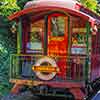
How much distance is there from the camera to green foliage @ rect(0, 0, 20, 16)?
1891 centimetres

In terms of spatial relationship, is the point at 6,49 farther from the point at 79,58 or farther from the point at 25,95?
the point at 79,58

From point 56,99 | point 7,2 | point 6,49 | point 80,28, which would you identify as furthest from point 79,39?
point 7,2

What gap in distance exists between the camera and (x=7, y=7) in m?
18.9

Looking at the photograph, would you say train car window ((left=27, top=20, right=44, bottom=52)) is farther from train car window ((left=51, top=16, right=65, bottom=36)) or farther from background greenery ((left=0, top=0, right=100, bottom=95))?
background greenery ((left=0, top=0, right=100, bottom=95))

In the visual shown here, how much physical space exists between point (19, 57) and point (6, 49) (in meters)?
4.30

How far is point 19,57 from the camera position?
13664 mm

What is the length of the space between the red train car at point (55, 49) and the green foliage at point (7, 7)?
186 inches

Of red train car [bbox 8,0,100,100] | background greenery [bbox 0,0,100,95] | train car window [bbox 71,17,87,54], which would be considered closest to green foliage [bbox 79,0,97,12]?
background greenery [bbox 0,0,100,95]

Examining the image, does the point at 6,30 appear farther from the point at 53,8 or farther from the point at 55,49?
the point at 53,8

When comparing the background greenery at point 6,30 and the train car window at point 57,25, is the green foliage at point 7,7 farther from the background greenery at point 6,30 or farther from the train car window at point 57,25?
the train car window at point 57,25

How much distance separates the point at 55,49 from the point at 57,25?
0.80 metres

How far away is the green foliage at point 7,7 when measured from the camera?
18906 millimetres

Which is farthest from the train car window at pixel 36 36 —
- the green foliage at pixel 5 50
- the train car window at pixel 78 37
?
the green foliage at pixel 5 50

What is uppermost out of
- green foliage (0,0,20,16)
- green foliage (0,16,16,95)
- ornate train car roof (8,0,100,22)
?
green foliage (0,0,20,16)
